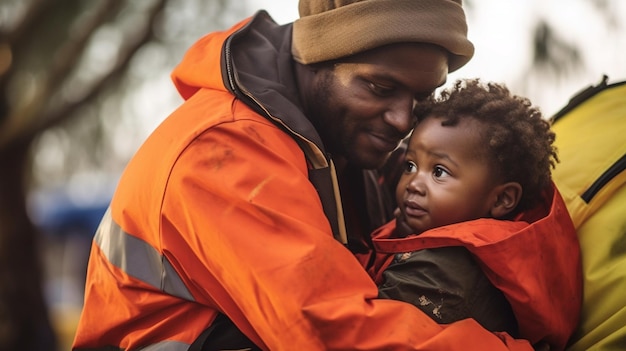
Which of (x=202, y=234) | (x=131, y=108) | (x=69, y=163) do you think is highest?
(x=202, y=234)

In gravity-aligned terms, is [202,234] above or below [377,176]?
above

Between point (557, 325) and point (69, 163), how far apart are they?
5353 millimetres

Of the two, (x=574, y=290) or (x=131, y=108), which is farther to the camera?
(x=131, y=108)

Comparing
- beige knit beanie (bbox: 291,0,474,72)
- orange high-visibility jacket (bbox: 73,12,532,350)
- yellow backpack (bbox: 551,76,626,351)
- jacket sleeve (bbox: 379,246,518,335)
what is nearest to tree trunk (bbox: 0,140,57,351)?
beige knit beanie (bbox: 291,0,474,72)

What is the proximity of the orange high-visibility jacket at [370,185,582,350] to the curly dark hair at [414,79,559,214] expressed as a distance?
0.10m

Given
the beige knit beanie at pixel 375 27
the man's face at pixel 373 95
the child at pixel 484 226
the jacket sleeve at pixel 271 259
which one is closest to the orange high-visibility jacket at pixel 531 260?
the child at pixel 484 226

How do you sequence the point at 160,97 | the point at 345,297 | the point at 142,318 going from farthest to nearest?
the point at 160,97, the point at 142,318, the point at 345,297

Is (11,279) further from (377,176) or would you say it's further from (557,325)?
(557,325)

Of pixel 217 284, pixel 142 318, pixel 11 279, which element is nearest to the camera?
pixel 217 284

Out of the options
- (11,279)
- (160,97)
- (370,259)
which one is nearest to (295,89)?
(370,259)

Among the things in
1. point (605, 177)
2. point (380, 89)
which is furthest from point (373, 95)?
point (605, 177)

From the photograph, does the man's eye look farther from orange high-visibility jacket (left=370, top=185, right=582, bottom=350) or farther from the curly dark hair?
orange high-visibility jacket (left=370, top=185, right=582, bottom=350)

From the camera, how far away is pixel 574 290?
94.3 inches

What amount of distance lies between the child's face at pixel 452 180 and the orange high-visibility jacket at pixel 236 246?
339mm
